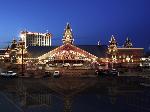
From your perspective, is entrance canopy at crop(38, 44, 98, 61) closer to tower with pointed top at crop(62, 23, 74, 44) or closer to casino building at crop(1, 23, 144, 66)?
casino building at crop(1, 23, 144, 66)

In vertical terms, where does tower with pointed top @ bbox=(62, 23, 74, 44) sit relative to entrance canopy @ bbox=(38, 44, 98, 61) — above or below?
above

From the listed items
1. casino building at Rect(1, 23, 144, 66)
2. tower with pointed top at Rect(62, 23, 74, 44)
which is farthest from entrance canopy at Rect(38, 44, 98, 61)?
tower with pointed top at Rect(62, 23, 74, 44)

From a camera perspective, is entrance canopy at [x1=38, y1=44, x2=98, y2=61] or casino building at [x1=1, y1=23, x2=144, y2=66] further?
entrance canopy at [x1=38, y1=44, x2=98, y2=61]

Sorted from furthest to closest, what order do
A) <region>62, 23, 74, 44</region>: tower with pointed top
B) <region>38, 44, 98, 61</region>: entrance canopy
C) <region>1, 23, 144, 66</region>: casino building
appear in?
<region>62, 23, 74, 44</region>: tower with pointed top → <region>38, 44, 98, 61</region>: entrance canopy → <region>1, 23, 144, 66</region>: casino building

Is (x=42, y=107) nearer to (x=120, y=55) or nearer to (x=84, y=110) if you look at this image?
(x=84, y=110)

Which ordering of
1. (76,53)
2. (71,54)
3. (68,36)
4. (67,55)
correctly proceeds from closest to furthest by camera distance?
1. (67,55)
2. (71,54)
3. (76,53)
4. (68,36)

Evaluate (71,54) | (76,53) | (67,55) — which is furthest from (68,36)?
(67,55)

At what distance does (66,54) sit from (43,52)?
13178mm

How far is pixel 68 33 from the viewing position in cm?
18175

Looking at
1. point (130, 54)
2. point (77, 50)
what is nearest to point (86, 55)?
point (77, 50)

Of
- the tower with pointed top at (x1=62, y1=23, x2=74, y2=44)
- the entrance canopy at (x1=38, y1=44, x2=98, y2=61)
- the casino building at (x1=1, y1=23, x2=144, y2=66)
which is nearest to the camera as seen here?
the casino building at (x1=1, y1=23, x2=144, y2=66)

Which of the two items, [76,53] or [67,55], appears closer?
[67,55]

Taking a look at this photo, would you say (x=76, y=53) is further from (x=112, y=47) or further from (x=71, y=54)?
(x=112, y=47)

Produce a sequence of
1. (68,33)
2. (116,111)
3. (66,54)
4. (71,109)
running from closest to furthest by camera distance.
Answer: (116,111) → (71,109) → (66,54) → (68,33)
